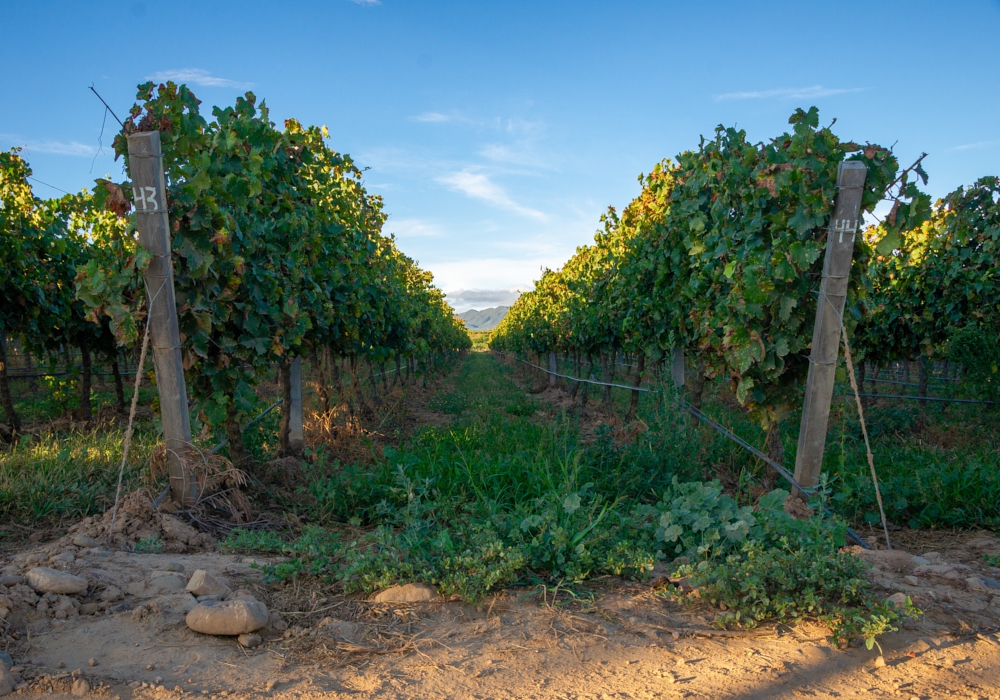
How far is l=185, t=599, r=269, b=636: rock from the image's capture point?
102 inches

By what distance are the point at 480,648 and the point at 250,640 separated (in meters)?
0.94

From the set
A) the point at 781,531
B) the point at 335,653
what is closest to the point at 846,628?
the point at 781,531

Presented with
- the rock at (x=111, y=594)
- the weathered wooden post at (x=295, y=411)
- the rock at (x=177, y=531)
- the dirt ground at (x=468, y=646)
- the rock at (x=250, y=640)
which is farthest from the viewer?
the weathered wooden post at (x=295, y=411)

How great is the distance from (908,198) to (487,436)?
4721mm

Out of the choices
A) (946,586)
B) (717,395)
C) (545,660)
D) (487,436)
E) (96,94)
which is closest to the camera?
(545,660)

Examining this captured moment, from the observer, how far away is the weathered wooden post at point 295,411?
24.0ft

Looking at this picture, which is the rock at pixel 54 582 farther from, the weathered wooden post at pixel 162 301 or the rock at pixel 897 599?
the rock at pixel 897 599

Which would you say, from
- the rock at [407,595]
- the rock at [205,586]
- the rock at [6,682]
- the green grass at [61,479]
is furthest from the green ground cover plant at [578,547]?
the green grass at [61,479]

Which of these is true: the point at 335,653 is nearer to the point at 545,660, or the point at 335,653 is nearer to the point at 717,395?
the point at 545,660

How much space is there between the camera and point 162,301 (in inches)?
169

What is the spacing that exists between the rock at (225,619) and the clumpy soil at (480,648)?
56 mm

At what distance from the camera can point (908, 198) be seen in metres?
4.25

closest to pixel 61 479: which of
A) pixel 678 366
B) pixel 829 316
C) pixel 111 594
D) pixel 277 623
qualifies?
pixel 111 594

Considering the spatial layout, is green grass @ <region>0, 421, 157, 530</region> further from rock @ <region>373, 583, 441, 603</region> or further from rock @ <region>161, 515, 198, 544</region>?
rock @ <region>373, 583, 441, 603</region>
